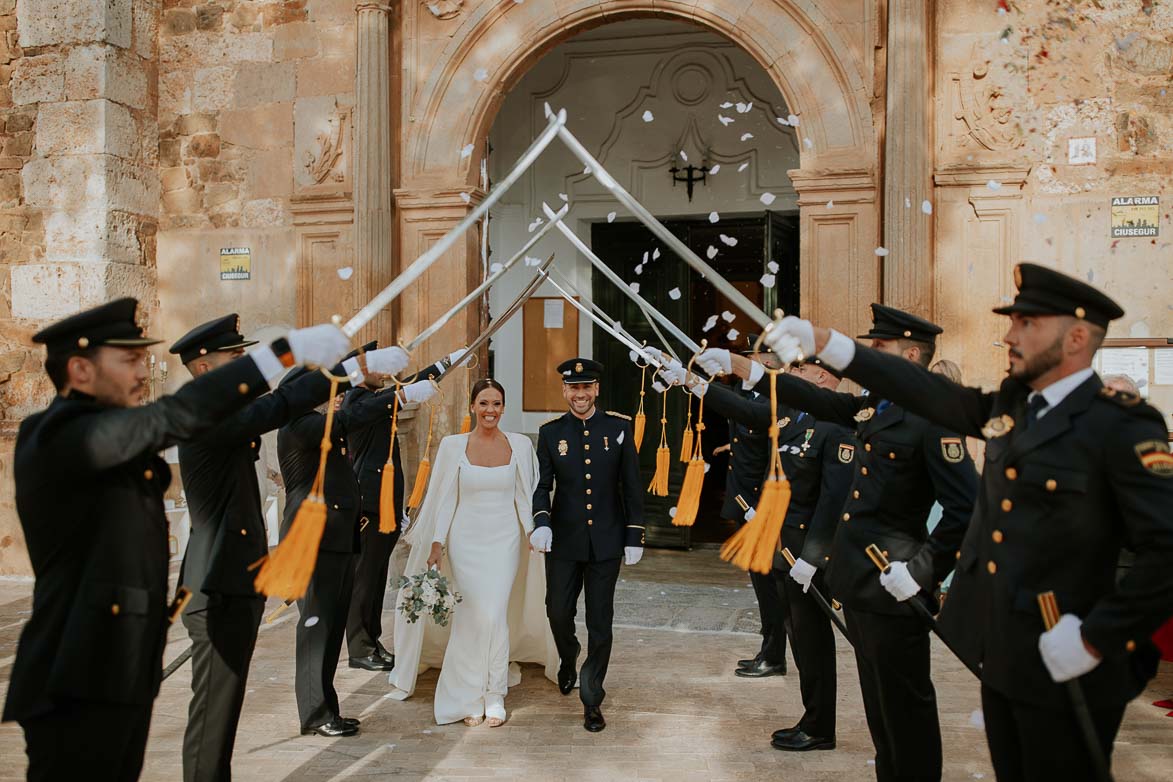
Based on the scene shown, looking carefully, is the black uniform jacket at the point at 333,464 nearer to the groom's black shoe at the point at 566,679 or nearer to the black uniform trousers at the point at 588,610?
the black uniform trousers at the point at 588,610

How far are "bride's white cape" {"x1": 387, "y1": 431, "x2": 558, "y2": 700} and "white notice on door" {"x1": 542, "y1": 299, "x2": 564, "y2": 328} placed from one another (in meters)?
4.93

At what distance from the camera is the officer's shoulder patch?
2.56m

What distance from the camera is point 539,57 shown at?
8.09 metres

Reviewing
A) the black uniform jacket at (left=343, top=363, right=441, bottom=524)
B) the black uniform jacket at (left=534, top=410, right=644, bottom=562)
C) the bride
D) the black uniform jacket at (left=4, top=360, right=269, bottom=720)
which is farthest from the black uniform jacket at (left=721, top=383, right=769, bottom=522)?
the black uniform jacket at (left=4, top=360, right=269, bottom=720)

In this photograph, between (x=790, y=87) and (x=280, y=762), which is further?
(x=790, y=87)

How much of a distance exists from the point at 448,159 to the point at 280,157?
59.5 inches

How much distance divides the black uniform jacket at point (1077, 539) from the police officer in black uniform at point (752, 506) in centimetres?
286

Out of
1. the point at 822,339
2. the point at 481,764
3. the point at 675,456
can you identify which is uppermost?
the point at 822,339

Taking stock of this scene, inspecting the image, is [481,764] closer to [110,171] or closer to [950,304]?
[950,304]

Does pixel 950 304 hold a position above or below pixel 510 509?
above

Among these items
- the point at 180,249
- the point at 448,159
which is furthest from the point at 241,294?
the point at 448,159

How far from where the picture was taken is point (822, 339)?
3.02 meters

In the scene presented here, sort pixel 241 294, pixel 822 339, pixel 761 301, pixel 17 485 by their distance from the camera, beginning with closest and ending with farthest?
1. pixel 17 485
2. pixel 822 339
3. pixel 241 294
4. pixel 761 301

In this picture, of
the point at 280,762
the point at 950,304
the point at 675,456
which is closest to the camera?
the point at 280,762
